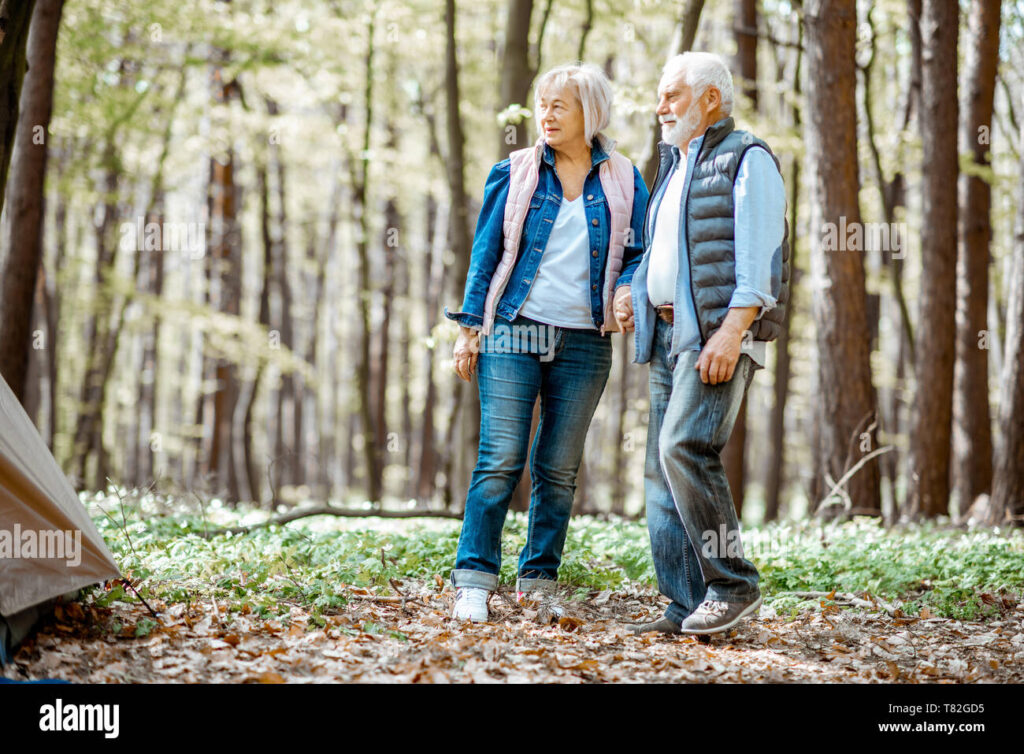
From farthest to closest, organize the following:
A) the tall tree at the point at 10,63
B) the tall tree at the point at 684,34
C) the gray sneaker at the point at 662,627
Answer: the tall tree at the point at 684,34
the tall tree at the point at 10,63
the gray sneaker at the point at 662,627

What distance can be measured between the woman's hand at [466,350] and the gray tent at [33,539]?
5.36 feet

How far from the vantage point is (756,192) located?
357cm

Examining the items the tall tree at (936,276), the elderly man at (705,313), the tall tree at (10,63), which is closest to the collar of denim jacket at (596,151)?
the elderly man at (705,313)

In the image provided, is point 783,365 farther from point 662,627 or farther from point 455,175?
point 662,627

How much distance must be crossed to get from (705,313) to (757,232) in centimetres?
37

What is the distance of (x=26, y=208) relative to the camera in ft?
24.7

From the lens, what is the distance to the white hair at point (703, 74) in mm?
3764

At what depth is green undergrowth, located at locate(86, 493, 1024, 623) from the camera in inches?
169

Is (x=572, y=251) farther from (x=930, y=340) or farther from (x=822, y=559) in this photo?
(x=930, y=340)

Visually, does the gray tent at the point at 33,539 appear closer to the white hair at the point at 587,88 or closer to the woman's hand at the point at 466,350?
the woman's hand at the point at 466,350

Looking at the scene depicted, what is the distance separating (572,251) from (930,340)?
660 centimetres

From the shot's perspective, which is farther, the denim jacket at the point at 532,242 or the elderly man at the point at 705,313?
the denim jacket at the point at 532,242

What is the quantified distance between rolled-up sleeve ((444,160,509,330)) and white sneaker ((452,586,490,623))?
114cm
